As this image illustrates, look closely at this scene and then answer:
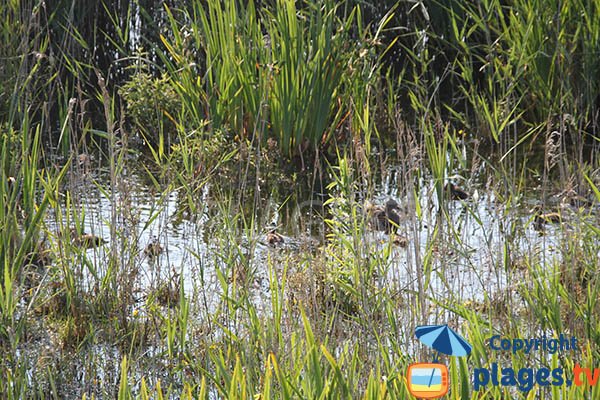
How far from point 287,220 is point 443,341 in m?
2.17

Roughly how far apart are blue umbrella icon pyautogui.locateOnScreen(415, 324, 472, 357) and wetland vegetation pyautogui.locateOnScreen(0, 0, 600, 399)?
7 cm

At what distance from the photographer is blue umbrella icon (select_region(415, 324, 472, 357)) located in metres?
2.02

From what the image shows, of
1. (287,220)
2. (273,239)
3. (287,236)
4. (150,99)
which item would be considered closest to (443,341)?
(273,239)

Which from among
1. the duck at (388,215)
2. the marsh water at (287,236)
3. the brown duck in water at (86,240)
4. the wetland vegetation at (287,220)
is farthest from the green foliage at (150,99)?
the duck at (388,215)

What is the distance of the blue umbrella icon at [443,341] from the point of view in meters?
2.02

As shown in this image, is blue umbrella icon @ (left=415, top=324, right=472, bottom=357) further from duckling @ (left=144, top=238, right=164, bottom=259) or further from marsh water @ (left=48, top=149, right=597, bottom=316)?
duckling @ (left=144, top=238, right=164, bottom=259)

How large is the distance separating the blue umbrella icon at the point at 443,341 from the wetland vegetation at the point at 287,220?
0.24 ft

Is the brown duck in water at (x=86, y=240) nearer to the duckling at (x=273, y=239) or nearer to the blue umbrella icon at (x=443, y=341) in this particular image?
the duckling at (x=273, y=239)

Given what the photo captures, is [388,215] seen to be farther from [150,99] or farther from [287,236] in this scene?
[150,99]

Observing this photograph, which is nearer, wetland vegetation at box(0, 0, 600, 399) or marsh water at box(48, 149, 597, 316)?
wetland vegetation at box(0, 0, 600, 399)

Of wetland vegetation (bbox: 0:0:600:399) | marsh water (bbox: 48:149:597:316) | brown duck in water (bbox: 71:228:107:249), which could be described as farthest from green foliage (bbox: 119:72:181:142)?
brown duck in water (bbox: 71:228:107:249)

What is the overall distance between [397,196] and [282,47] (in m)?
0.90

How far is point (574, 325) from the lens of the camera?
8.71ft

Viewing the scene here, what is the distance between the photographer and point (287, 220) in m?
4.23
